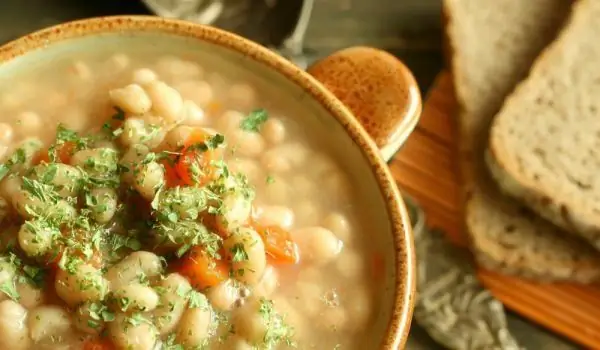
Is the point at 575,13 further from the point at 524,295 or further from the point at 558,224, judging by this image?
the point at 524,295

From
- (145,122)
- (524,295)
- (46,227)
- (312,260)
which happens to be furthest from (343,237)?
(524,295)

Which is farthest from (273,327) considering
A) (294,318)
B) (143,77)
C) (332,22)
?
(332,22)

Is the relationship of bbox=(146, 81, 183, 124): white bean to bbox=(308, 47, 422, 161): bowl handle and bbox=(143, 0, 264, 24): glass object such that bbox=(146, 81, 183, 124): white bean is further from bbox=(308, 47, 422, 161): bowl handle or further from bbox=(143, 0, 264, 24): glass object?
bbox=(143, 0, 264, 24): glass object

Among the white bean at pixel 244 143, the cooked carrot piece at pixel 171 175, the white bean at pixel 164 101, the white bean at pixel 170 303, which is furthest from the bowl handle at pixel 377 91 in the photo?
the white bean at pixel 170 303

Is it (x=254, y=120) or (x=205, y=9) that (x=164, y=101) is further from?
(x=205, y=9)

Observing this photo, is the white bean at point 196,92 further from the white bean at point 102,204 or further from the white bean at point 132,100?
the white bean at point 102,204

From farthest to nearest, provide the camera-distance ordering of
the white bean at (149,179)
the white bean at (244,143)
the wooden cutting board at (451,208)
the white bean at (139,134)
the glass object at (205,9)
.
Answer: the glass object at (205,9) → the wooden cutting board at (451,208) → the white bean at (244,143) → the white bean at (139,134) → the white bean at (149,179)
